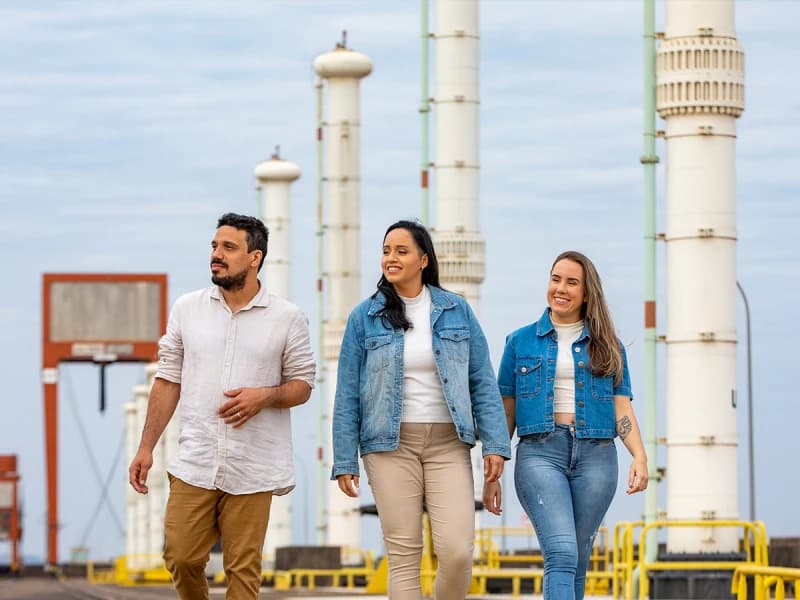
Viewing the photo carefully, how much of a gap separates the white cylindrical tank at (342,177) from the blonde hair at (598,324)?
1812 inches

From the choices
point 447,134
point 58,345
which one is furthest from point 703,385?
point 58,345

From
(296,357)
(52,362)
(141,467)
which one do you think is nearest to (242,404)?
→ (296,357)

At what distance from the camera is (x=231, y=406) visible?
9.94m

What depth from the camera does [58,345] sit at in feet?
294

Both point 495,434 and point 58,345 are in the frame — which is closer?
point 495,434

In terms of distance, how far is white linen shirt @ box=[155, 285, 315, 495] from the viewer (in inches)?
396

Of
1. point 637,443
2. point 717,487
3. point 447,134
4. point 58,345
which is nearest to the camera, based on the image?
point 637,443

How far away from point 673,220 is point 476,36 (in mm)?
15050

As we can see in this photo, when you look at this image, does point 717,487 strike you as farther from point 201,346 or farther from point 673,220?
point 201,346

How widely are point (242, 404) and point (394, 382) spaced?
754 mm

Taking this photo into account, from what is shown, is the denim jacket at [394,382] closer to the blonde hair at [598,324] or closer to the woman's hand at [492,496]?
the woman's hand at [492,496]

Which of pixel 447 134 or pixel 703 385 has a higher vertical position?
pixel 447 134

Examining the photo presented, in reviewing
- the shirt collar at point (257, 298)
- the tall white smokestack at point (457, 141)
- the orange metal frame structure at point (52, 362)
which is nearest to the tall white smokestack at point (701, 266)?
the tall white smokestack at point (457, 141)

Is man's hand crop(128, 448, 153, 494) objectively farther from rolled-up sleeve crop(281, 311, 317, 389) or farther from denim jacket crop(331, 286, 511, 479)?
denim jacket crop(331, 286, 511, 479)
